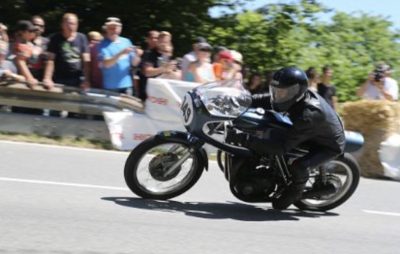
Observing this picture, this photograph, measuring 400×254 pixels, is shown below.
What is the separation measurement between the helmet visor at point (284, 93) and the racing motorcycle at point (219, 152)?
17cm

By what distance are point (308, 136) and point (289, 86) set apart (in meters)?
0.53

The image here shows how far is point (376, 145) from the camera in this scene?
11.1 m

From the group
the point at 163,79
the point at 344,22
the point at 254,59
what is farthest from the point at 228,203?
the point at 344,22

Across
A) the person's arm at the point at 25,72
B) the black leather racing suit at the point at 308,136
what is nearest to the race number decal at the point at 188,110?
the black leather racing suit at the point at 308,136

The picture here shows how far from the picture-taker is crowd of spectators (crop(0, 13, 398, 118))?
10.9 metres

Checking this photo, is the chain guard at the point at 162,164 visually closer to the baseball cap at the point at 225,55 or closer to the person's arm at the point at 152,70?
the person's arm at the point at 152,70

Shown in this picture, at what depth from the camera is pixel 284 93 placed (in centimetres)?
708

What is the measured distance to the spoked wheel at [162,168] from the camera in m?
7.27

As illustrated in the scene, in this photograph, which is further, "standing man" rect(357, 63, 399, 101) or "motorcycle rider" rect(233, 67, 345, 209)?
"standing man" rect(357, 63, 399, 101)

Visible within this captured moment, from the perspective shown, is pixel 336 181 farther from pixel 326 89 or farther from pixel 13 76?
pixel 13 76

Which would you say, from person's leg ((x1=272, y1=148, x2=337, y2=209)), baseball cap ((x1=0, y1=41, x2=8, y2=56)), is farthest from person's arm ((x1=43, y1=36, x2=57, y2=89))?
person's leg ((x1=272, y1=148, x2=337, y2=209))

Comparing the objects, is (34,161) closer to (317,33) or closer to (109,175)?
(109,175)

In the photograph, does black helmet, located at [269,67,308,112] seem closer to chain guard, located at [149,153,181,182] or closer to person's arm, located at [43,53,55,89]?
chain guard, located at [149,153,181,182]

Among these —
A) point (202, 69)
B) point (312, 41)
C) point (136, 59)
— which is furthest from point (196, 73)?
point (312, 41)
